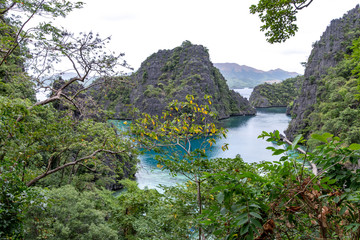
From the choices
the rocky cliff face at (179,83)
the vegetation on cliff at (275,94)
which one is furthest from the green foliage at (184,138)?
the vegetation on cliff at (275,94)

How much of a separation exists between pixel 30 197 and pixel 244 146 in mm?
31206

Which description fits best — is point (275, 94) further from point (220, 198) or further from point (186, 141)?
point (220, 198)

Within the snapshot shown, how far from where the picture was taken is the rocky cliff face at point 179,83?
47625mm

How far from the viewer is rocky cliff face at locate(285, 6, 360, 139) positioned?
36031 mm

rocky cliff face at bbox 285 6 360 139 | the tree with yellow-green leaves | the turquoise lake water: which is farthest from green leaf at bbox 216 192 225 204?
rocky cliff face at bbox 285 6 360 139

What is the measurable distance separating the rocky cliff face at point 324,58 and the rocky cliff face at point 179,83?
58.6 feet

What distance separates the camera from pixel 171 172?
3.65 metres

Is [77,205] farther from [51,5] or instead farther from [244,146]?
[244,146]

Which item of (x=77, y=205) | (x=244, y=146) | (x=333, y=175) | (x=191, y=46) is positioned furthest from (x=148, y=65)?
(x=333, y=175)

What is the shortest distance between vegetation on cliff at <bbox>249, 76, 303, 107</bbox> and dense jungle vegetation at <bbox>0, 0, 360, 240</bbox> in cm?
8176

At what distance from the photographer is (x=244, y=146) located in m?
31.8

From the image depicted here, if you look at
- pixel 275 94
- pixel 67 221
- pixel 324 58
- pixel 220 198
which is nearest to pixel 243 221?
pixel 220 198

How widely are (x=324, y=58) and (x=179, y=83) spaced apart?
97.7 ft

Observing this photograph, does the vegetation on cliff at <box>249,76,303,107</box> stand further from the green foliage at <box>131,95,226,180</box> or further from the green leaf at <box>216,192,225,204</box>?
the green leaf at <box>216,192,225,204</box>
